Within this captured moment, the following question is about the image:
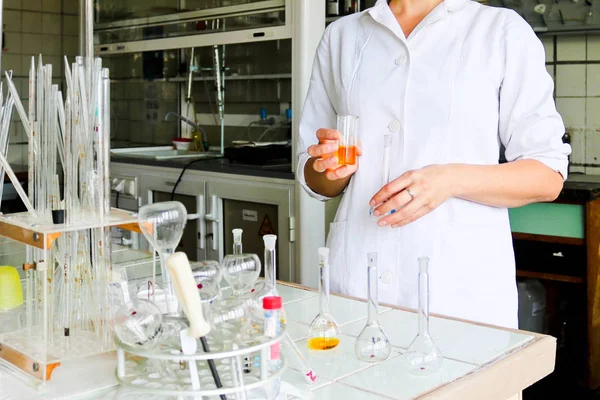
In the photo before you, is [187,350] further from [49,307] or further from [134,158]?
[134,158]

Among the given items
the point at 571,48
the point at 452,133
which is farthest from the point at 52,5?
the point at 452,133

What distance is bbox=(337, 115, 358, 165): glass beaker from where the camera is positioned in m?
1.47

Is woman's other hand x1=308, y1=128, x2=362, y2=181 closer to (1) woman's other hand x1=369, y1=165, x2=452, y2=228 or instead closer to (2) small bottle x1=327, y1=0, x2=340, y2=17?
(1) woman's other hand x1=369, y1=165, x2=452, y2=228

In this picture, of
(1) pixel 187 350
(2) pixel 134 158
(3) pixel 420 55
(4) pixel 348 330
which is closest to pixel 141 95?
(2) pixel 134 158

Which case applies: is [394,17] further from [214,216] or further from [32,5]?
[32,5]

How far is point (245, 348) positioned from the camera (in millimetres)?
892

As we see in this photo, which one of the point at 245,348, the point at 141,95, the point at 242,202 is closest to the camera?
the point at 245,348

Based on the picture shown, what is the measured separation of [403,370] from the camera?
1135 mm

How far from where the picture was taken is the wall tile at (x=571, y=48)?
3422 mm

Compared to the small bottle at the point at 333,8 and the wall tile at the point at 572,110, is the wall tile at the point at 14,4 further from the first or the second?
the wall tile at the point at 572,110

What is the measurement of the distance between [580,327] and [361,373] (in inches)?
88.4

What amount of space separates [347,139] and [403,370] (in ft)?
1.73

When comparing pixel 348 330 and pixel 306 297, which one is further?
pixel 306 297

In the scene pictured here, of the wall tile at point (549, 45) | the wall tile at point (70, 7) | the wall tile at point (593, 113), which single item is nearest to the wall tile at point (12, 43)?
the wall tile at point (70, 7)
